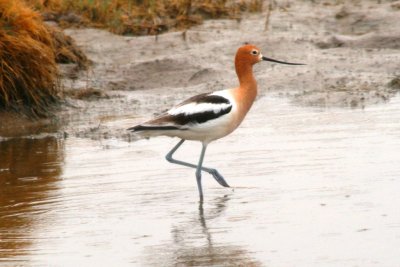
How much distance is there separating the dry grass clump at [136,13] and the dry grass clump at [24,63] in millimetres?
2697

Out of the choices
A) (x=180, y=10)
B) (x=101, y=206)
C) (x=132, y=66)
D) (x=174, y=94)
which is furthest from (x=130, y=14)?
(x=101, y=206)

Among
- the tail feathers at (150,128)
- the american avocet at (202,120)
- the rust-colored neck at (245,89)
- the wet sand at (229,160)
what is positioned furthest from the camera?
the rust-colored neck at (245,89)

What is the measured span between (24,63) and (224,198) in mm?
3970

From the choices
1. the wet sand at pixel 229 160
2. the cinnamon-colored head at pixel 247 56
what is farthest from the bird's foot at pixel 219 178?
the cinnamon-colored head at pixel 247 56

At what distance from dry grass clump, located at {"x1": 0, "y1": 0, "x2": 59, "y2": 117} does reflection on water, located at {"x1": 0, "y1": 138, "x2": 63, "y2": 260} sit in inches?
27.8

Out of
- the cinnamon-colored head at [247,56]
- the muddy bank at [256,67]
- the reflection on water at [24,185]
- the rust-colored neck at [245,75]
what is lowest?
the reflection on water at [24,185]

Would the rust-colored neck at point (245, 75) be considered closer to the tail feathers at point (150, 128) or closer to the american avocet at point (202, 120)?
the american avocet at point (202, 120)

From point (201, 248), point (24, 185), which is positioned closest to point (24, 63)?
point (24, 185)

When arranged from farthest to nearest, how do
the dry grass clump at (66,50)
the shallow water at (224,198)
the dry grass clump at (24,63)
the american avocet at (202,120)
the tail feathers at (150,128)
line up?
the dry grass clump at (66,50), the dry grass clump at (24,63), the american avocet at (202,120), the tail feathers at (150,128), the shallow water at (224,198)

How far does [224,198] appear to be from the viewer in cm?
848

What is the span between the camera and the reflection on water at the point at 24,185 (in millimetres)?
7527

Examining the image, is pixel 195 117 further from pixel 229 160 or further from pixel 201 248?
pixel 201 248

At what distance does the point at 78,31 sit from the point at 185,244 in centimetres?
809

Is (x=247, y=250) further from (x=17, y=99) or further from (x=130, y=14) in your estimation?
(x=130, y=14)
